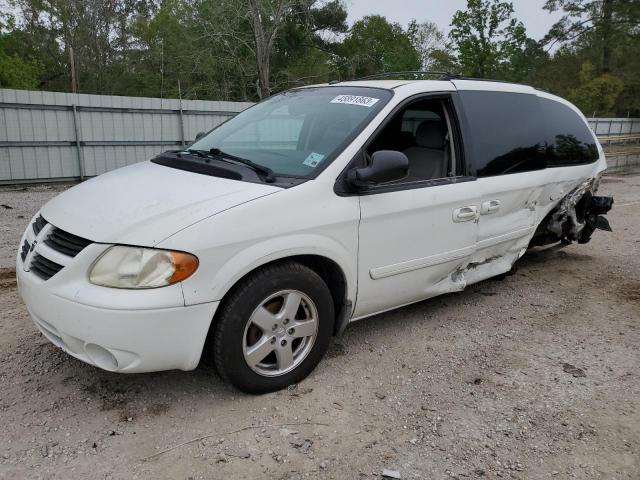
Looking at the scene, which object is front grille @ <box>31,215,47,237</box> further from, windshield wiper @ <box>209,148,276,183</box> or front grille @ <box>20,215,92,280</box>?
windshield wiper @ <box>209,148,276,183</box>

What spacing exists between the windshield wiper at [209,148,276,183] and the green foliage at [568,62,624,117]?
98.2ft

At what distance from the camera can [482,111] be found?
4.09 metres

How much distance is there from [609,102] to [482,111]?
29.6 metres

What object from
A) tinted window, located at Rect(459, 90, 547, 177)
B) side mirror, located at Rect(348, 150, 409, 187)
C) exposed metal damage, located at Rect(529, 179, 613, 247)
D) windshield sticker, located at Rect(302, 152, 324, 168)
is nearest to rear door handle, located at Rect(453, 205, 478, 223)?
tinted window, located at Rect(459, 90, 547, 177)

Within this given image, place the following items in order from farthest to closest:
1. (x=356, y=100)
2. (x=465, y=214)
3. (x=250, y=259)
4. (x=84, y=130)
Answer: (x=84, y=130)
(x=465, y=214)
(x=356, y=100)
(x=250, y=259)

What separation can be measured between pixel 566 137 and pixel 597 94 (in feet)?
91.6

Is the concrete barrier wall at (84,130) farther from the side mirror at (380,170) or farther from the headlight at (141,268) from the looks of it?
the side mirror at (380,170)

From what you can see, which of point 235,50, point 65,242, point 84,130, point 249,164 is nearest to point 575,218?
point 249,164

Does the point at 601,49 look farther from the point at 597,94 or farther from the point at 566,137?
the point at 566,137

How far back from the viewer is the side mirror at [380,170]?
9.80 feet

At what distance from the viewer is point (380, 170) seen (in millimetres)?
2984

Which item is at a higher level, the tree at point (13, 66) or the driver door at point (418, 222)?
the tree at point (13, 66)

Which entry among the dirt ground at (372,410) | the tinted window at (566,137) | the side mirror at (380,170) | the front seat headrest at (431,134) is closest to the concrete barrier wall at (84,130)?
the dirt ground at (372,410)

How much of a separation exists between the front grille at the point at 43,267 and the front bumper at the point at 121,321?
0.16 feet
